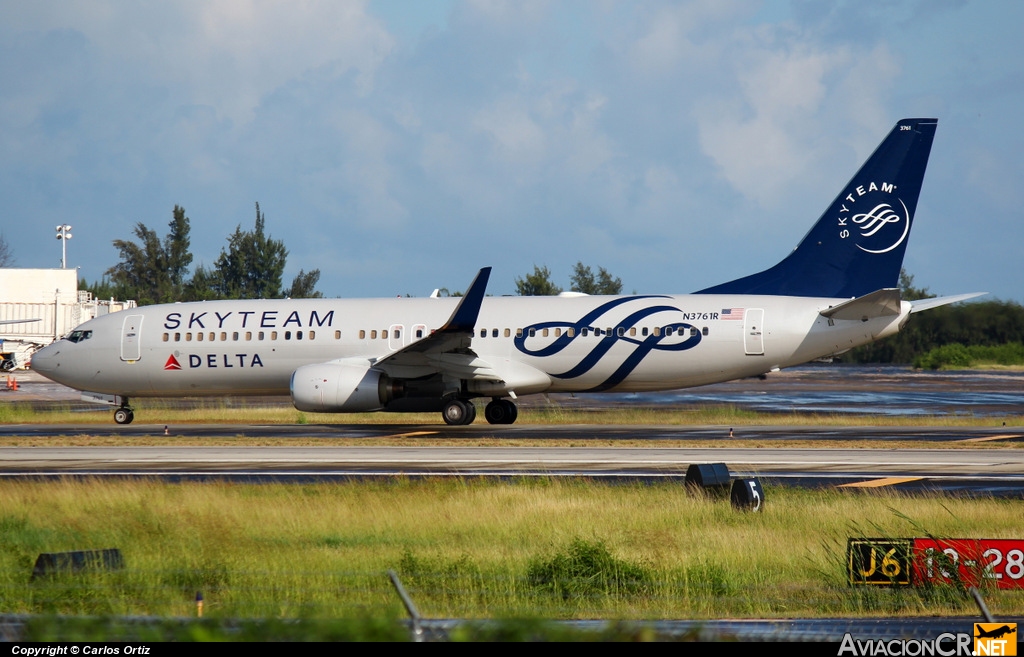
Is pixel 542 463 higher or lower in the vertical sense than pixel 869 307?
lower

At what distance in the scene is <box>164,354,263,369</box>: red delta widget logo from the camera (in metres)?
31.7

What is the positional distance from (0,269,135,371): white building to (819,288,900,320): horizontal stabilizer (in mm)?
47061

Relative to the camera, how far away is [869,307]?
27.4 meters

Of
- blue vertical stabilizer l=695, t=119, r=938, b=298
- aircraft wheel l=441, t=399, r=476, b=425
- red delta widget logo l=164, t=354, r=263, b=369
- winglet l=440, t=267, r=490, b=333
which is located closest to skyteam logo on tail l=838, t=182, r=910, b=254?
blue vertical stabilizer l=695, t=119, r=938, b=298

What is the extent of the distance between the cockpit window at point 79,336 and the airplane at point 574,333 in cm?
216

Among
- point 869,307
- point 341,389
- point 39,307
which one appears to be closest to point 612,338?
point 869,307

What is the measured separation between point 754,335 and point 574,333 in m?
4.94

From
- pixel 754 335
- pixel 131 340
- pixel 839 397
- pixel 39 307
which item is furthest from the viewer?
pixel 39 307

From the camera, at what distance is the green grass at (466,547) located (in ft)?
30.8

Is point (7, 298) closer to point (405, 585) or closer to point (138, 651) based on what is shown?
point (405, 585)

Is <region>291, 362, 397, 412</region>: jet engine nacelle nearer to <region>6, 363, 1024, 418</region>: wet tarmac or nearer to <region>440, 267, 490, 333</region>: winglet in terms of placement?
<region>440, 267, 490, 333</region>: winglet

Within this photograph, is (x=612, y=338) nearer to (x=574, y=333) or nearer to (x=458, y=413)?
(x=574, y=333)

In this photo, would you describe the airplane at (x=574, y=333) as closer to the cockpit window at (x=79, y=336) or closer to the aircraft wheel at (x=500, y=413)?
the aircraft wheel at (x=500, y=413)

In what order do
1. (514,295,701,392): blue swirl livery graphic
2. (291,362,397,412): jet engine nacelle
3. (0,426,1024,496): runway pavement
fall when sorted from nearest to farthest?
(0,426,1024,496): runway pavement, (291,362,397,412): jet engine nacelle, (514,295,701,392): blue swirl livery graphic
